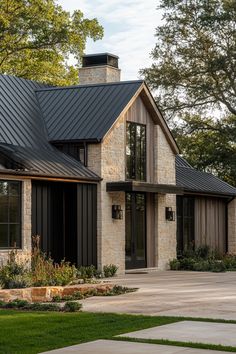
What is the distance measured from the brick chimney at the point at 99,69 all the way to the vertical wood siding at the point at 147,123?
3240 mm

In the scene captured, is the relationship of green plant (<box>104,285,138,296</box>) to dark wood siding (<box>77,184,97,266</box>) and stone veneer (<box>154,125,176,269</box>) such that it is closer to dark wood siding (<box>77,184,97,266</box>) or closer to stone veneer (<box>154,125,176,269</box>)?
dark wood siding (<box>77,184,97,266</box>)

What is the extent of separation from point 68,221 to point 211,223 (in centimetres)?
1071

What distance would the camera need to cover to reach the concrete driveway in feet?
48.8

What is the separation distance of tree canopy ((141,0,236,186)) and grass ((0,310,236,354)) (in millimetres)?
30358

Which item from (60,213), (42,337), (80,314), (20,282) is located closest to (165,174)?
(60,213)

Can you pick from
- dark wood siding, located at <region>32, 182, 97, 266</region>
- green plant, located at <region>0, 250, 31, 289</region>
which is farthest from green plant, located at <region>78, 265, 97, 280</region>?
green plant, located at <region>0, 250, 31, 289</region>

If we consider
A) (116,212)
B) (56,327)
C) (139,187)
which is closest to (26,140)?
(116,212)

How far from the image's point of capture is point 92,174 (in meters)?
25.1

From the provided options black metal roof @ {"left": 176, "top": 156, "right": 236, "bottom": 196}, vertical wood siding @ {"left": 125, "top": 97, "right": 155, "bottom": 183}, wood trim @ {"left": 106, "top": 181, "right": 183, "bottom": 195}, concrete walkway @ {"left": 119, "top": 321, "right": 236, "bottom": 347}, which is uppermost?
vertical wood siding @ {"left": 125, "top": 97, "right": 155, "bottom": 183}

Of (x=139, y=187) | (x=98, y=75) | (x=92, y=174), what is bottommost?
(x=139, y=187)

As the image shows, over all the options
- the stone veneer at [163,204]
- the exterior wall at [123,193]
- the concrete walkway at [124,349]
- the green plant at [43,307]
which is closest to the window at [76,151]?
the exterior wall at [123,193]

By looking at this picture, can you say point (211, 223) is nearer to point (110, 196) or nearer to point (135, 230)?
point (135, 230)

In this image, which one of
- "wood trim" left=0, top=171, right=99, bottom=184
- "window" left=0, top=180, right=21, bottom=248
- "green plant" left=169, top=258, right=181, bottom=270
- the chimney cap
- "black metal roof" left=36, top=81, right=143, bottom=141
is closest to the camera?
"wood trim" left=0, top=171, right=99, bottom=184

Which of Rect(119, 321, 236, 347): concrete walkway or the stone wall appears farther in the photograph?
the stone wall
